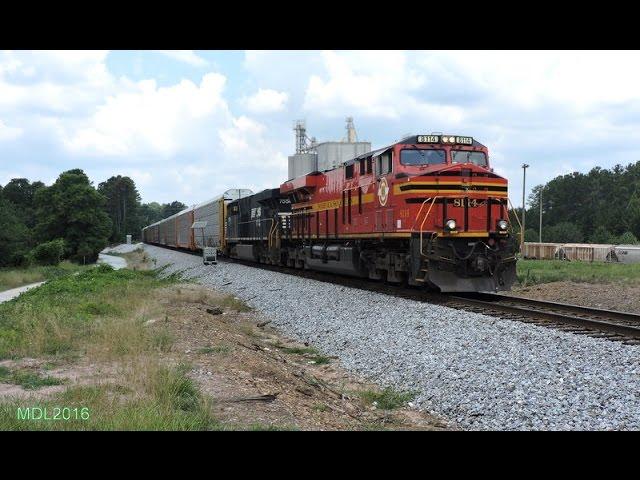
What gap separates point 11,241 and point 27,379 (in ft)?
261

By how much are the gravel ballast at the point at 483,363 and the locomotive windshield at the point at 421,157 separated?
4.11 m

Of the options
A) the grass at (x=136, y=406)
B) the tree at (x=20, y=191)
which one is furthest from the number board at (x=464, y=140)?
the tree at (x=20, y=191)

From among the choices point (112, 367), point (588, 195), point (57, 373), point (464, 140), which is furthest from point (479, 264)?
point (588, 195)

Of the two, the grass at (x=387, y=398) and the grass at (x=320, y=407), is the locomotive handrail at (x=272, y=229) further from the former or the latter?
the grass at (x=320, y=407)

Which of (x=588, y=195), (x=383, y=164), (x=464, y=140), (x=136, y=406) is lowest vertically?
(x=136, y=406)

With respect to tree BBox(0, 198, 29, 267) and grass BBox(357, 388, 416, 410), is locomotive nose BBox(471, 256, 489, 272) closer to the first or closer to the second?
grass BBox(357, 388, 416, 410)

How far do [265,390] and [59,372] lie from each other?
293 centimetres

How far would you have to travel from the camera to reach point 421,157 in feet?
55.3

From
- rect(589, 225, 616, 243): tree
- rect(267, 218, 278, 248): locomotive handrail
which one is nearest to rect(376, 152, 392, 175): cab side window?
rect(267, 218, 278, 248): locomotive handrail

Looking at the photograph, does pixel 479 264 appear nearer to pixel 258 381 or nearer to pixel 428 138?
pixel 428 138

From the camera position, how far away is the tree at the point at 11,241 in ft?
248

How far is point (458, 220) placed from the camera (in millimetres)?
15766
